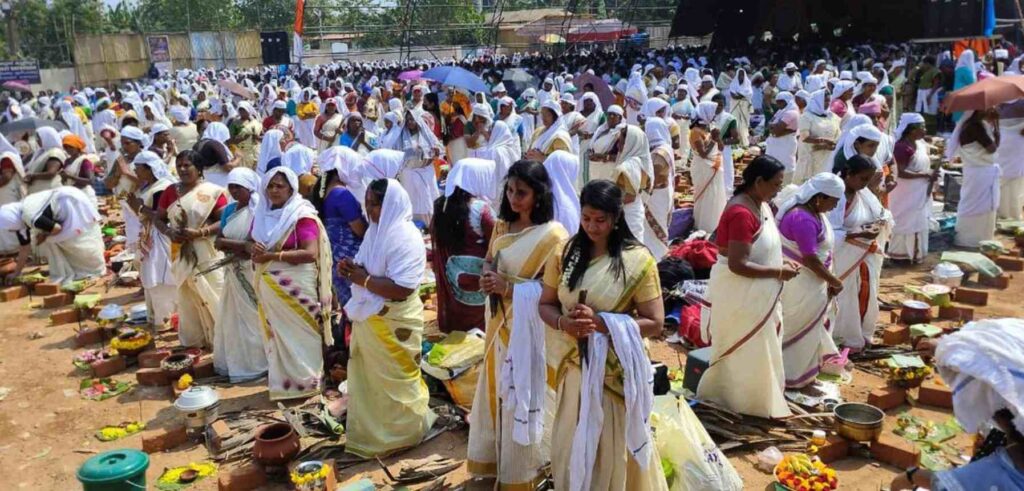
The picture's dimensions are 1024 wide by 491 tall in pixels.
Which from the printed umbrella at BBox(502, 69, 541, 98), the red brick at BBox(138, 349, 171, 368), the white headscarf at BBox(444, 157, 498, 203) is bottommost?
the red brick at BBox(138, 349, 171, 368)

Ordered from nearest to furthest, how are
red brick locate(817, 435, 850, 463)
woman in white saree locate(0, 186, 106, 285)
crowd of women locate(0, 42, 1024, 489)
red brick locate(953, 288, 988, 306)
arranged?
1. crowd of women locate(0, 42, 1024, 489)
2. red brick locate(817, 435, 850, 463)
3. red brick locate(953, 288, 988, 306)
4. woman in white saree locate(0, 186, 106, 285)

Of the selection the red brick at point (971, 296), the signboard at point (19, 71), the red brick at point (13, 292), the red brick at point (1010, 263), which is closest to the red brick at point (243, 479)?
the red brick at point (13, 292)

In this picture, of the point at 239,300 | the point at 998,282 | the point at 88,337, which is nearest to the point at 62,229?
the point at 88,337

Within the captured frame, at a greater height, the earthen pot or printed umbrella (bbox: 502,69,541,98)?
printed umbrella (bbox: 502,69,541,98)

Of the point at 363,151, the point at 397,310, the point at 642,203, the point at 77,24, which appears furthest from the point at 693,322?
the point at 77,24

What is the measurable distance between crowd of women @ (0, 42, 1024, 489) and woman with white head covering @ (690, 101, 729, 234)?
0.08 ft

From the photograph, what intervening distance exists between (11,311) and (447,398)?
556 centimetres

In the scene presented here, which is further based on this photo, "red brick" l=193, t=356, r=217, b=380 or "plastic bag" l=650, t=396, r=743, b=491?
"red brick" l=193, t=356, r=217, b=380

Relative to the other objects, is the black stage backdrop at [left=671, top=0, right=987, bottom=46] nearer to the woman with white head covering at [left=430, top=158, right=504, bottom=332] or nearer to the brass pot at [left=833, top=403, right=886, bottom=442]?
the brass pot at [left=833, top=403, right=886, bottom=442]

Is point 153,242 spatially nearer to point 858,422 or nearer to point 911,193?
point 858,422

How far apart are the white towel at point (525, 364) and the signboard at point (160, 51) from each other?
3555 cm

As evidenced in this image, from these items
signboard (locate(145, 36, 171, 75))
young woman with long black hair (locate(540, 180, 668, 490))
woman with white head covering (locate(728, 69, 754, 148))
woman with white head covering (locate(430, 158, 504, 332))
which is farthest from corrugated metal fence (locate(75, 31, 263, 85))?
young woman with long black hair (locate(540, 180, 668, 490))

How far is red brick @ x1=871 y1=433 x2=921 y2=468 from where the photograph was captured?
13.2ft

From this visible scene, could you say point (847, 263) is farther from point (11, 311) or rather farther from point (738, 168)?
point (11, 311)
